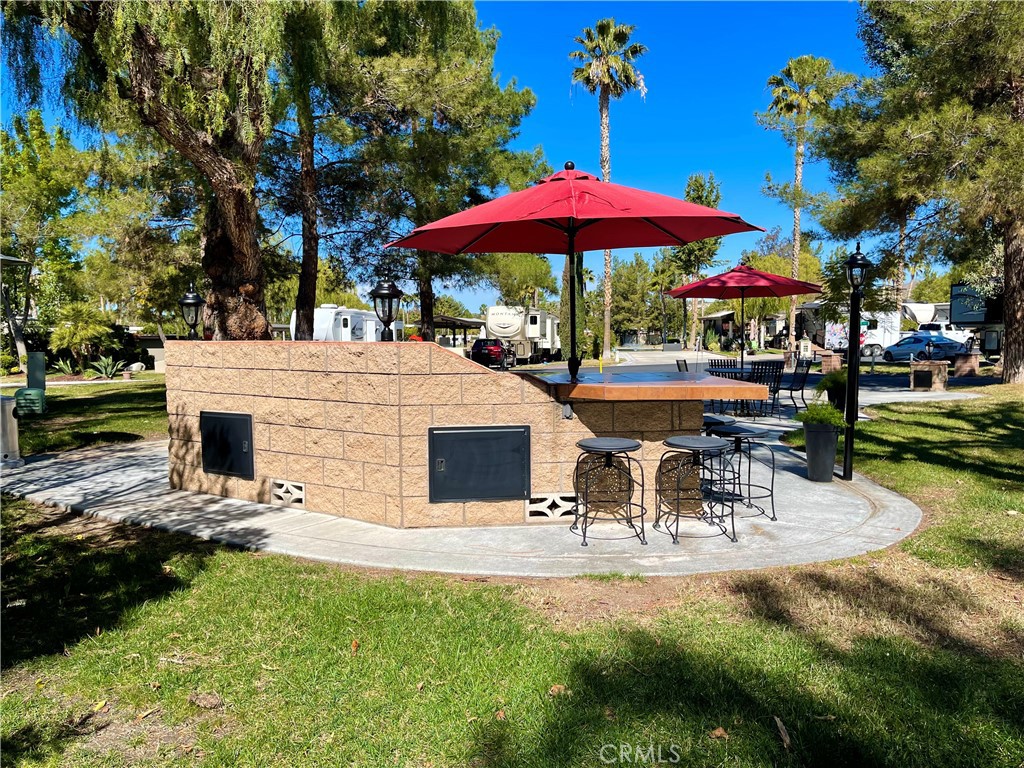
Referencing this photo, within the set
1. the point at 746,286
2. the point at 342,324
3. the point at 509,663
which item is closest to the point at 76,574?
the point at 509,663

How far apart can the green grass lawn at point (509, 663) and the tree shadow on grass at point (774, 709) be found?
0.01 metres

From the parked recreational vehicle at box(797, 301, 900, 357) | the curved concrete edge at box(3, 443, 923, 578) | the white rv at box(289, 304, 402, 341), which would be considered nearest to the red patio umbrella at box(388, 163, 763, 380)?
the curved concrete edge at box(3, 443, 923, 578)

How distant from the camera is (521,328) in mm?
27781

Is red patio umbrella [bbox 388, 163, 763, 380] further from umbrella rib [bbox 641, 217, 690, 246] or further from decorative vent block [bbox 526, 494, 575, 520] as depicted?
decorative vent block [bbox 526, 494, 575, 520]

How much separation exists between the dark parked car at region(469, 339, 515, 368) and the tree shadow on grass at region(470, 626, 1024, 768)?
21.0 metres

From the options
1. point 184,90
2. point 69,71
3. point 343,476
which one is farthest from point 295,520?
point 69,71

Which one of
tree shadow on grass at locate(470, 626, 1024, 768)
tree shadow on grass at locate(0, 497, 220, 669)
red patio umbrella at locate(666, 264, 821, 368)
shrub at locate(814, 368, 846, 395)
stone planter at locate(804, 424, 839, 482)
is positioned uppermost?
red patio umbrella at locate(666, 264, 821, 368)

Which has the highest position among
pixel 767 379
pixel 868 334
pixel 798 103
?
pixel 798 103

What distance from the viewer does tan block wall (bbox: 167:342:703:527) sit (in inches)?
209

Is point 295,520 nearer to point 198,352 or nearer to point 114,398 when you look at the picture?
point 198,352

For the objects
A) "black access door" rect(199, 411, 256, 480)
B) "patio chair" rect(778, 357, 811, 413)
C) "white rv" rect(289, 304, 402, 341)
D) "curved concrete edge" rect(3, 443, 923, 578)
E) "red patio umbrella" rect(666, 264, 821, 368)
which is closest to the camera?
"curved concrete edge" rect(3, 443, 923, 578)

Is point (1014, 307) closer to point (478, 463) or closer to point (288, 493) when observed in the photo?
point (478, 463)

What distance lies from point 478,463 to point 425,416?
2.00 feet

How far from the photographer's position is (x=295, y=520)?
5727 mm
